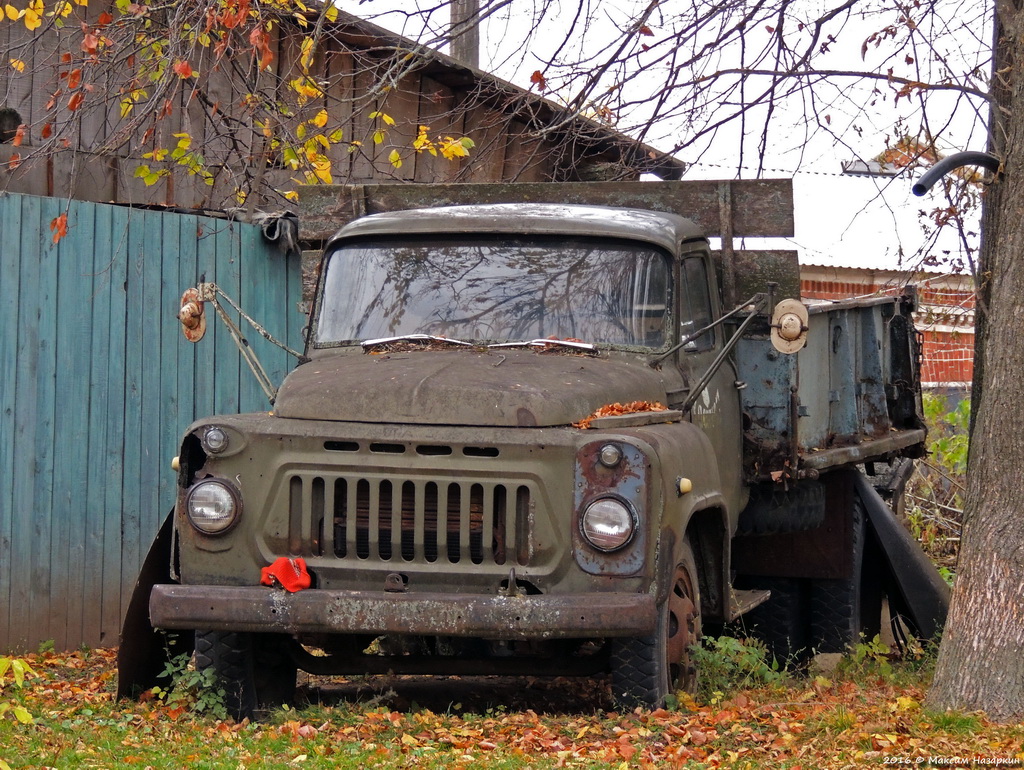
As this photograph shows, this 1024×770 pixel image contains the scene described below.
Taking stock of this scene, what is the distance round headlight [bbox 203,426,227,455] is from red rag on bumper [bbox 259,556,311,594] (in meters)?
0.51

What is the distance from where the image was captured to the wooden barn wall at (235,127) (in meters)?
9.43

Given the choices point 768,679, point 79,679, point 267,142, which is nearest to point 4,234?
point 79,679

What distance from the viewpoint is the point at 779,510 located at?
7.91 m

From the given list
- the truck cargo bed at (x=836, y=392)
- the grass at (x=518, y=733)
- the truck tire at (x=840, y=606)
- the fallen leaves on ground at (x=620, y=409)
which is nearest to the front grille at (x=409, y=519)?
the fallen leaves on ground at (x=620, y=409)

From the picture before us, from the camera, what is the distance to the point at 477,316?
633cm

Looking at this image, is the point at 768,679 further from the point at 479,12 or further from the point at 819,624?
the point at 479,12

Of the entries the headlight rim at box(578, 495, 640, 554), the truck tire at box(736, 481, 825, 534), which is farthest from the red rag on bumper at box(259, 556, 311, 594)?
the truck tire at box(736, 481, 825, 534)

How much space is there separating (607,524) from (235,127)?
6.60 meters

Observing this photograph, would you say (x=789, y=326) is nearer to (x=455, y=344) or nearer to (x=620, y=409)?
(x=620, y=409)

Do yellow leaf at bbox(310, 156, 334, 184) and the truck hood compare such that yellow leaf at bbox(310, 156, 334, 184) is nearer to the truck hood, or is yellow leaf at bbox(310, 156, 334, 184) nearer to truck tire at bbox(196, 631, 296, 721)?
the truck hood

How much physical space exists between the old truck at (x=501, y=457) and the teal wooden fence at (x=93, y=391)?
152cm

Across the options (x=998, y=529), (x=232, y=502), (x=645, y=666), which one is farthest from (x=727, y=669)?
(x=232, y=502)

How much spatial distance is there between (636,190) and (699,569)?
86.6 inches

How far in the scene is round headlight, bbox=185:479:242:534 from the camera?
17.8ft
